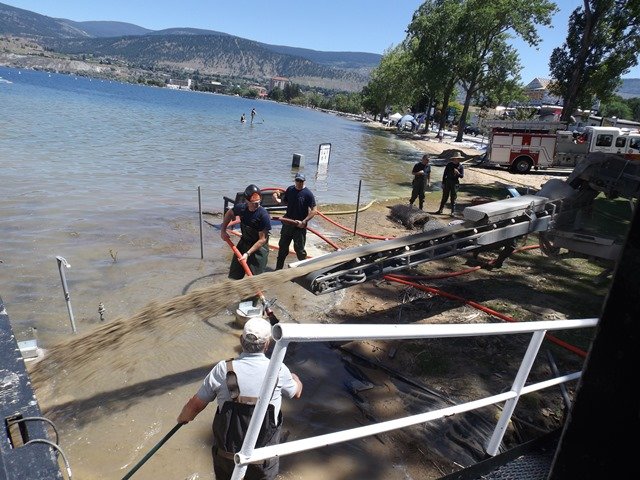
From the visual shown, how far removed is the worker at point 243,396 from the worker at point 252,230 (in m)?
4.01

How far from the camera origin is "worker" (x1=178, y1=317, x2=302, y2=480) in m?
2.81

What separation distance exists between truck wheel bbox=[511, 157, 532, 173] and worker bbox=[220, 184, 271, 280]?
24104mm

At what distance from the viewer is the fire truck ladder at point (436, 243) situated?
564 centimetres

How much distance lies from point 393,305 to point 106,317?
467cm

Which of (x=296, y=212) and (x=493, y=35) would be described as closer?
(x=296, y=212)

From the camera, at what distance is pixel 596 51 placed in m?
31.5

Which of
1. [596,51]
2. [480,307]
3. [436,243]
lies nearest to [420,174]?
[480,307]

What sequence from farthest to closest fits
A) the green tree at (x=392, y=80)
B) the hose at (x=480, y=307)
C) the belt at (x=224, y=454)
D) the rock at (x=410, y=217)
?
the green tree at (x=392, y=80) → the rock at (x=410, y=217) → the hose at (x=480, y=307) → the belt at (x=224, y=454)

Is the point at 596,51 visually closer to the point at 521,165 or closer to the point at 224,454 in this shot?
the point at 521,165

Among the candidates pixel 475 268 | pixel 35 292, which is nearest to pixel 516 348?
pixel 475 268

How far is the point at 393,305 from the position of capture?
7.66 m

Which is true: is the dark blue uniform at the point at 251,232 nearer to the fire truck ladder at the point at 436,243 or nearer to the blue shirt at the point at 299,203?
the fire truck ladder at the point at 436,243

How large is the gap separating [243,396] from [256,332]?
0.39 m

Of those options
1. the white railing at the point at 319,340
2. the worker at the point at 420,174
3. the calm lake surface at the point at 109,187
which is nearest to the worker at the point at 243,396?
the white railing at the point at 319,340
